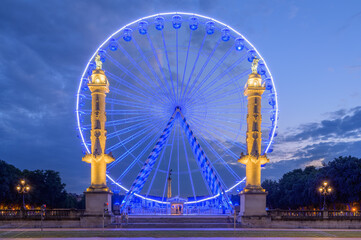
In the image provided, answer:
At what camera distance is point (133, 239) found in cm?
2809

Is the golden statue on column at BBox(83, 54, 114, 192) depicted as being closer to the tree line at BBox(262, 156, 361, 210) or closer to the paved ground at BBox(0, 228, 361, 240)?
the paved ground at BBox(0, 228, 361, 240)

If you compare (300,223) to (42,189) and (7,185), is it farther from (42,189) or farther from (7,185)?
(42,189)

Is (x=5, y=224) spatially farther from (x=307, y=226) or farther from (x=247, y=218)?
(x=307, y=226)

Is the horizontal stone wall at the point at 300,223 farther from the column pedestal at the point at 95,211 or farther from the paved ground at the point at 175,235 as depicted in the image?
the column pedestal at the point at 95,211

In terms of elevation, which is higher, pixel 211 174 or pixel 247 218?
pixel 211 174

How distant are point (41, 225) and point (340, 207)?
54.5 metres

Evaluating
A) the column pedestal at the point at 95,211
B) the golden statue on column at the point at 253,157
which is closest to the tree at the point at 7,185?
the column pedestal at the point at 95,211

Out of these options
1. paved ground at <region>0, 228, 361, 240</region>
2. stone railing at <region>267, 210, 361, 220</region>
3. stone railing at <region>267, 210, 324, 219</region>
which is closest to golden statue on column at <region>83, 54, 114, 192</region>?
paved ground at <region>0, 228, 361, 240</region>

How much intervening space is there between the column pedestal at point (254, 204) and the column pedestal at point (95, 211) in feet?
41.2

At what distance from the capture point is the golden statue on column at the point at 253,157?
A: 41844mm

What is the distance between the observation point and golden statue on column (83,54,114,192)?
4269 centimetres

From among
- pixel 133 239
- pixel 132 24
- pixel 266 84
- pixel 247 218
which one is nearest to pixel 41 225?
pixel 133 239

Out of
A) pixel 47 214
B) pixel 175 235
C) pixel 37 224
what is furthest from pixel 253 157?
pixel 37 224

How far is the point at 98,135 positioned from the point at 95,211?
282 inches
